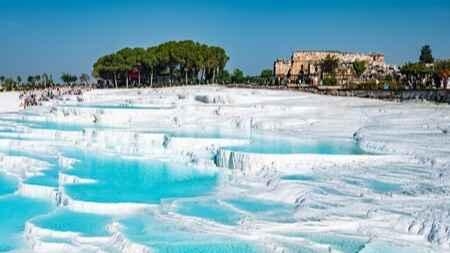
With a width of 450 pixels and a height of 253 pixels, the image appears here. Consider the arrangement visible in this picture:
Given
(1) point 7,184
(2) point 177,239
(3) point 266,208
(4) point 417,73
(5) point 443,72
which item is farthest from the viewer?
(4) point 417,73

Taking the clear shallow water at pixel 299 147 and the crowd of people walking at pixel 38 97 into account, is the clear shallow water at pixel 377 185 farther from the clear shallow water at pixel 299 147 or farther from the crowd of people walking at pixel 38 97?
the crowd of people walking at pixel 38 97

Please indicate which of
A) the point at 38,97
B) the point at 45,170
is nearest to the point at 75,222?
the point at 45,170

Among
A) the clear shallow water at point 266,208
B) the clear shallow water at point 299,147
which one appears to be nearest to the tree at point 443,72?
the clear shallow water at point 299,147

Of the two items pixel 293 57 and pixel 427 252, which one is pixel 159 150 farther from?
pixel 293 57

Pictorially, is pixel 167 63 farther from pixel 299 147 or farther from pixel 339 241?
pixel 339 241

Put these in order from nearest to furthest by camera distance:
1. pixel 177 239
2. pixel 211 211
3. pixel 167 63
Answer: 1. pixel 177 239
2. pixel 211 211
3. pixel 167 63

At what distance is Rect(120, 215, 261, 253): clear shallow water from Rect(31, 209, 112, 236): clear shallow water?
0.47m

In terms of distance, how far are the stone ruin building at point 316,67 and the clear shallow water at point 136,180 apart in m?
50.8

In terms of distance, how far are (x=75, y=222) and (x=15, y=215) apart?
145 cm

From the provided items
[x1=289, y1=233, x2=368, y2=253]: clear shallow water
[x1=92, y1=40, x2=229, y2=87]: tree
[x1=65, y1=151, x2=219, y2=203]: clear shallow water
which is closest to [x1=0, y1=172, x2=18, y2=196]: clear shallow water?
[x1=65, y1=151, x2=219, y2=203]: clear shallow water

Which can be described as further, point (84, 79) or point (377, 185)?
point (84, 79)

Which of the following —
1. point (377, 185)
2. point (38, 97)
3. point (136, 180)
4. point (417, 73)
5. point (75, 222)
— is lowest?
point (75, 222)

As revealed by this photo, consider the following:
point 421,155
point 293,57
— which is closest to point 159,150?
point 421,155

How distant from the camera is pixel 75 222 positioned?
12.8 metres
